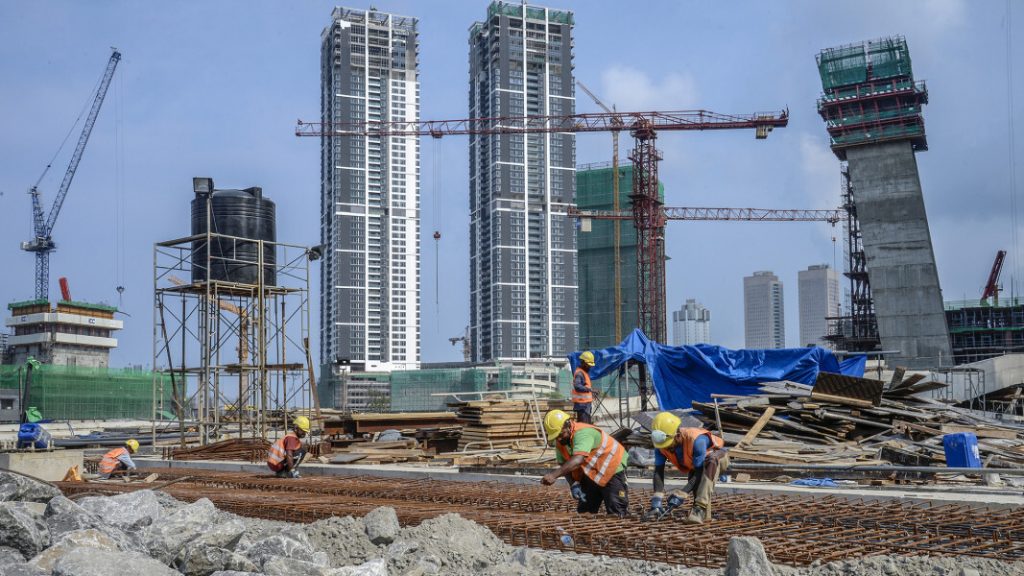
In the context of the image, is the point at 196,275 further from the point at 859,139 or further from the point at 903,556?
the point at 859,139

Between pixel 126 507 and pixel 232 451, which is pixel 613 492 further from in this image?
pixel 232 451

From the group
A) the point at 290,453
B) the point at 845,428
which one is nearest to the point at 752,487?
the point at 845,428

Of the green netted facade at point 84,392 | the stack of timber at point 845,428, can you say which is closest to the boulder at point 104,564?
the stack of timber at point 845,428

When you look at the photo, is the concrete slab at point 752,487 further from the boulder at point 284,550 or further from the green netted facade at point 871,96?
the green netted facade at point 871,96

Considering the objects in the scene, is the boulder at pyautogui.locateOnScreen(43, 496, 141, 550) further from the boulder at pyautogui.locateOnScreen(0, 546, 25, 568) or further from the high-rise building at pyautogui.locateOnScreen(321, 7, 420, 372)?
the high-rise building at pyautogui.locateOnScreen(321, 7, 420, 372)

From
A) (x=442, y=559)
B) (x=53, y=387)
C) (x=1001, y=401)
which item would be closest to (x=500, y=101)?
(x=53, y=387)

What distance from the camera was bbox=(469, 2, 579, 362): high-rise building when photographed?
4875 inches

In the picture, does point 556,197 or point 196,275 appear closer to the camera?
point 196,275

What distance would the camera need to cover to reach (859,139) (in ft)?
254

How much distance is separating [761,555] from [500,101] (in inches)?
4650

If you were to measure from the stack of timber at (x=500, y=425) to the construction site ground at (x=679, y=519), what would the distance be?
18.8ft

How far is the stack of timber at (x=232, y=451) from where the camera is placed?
69.1 feet

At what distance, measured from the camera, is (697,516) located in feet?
31.5

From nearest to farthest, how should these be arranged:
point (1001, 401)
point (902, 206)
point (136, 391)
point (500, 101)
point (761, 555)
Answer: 1. point (761, 555)
2. point (1001, 401)
3. point (902, 206)
4. point (136, 391)
5. point (500, 101)
